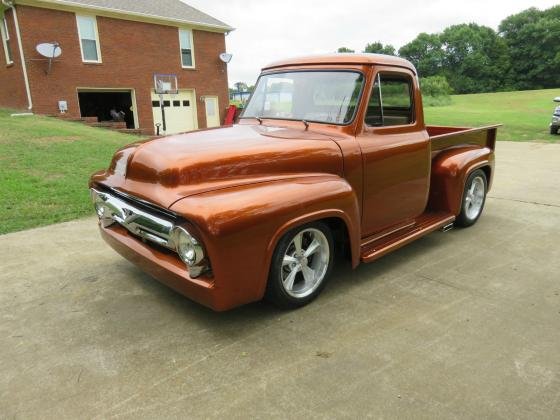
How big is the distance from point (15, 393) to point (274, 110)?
301cm

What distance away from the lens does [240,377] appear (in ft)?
8.57

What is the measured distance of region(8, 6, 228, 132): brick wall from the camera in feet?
51.5

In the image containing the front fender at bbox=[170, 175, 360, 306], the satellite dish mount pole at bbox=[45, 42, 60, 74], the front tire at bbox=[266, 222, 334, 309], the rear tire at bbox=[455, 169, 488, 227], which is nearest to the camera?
the front fender at bbox=[170, 175, 360, 306]

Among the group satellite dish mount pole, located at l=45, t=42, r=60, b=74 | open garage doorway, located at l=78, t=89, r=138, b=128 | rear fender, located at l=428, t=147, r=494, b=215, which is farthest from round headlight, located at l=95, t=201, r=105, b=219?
open garage doorway, located at l=78, t=89, r=138, b=128

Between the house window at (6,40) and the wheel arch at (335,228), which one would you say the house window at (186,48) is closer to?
the house window at (6,40)

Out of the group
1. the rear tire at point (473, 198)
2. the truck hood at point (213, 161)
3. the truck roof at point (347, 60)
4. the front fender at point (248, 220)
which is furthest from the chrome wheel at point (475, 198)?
the front fender at point (248, 220)

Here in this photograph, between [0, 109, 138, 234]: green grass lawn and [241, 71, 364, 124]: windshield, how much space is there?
328 centimetres

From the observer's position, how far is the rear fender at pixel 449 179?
4766 millimetres

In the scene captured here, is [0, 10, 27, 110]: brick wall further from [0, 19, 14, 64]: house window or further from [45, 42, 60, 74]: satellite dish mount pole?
[45, 42, 60, 74]: satellite dish mount pole

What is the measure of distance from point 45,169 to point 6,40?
1151 cm

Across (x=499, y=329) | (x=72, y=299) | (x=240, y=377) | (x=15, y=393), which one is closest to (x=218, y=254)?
(x=240, y=377)

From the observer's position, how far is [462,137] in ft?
17.0

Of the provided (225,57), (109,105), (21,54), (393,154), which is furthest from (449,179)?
(109,105)

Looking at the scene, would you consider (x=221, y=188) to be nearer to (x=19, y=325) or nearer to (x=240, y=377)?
(x=240, y=377)
